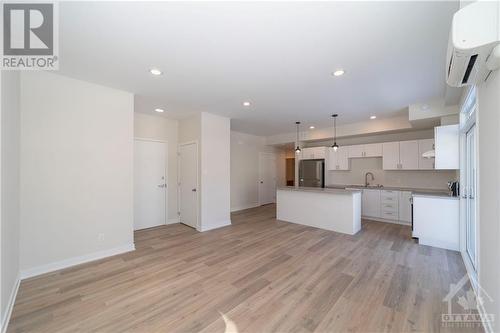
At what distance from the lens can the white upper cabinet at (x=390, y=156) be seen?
17.7 ft

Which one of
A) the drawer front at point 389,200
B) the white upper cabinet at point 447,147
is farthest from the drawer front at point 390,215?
the white upper cabinet at point 447,147

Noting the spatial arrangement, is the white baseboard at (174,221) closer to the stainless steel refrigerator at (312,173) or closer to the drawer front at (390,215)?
the stainless steel refrigerator at (312,173)

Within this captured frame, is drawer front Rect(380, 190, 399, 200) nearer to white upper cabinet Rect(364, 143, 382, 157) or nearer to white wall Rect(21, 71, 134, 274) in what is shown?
white upper cabinet Rect(364, 143, 382, 157)

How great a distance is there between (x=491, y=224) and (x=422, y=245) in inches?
106

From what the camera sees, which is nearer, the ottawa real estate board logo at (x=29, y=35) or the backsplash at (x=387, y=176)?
the ottawa real estate board logo at (x=29, y=35)

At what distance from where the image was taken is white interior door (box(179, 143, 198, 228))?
15.9ft

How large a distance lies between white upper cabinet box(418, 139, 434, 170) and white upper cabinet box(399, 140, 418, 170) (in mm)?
79

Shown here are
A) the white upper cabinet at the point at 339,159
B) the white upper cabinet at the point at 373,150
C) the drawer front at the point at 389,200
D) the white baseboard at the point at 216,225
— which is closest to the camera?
the white baseboard at the point at 216,225

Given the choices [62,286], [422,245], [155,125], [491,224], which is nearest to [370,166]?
[422,245]

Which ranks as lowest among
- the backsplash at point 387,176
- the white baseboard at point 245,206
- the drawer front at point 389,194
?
the white baseboard at point 245,206

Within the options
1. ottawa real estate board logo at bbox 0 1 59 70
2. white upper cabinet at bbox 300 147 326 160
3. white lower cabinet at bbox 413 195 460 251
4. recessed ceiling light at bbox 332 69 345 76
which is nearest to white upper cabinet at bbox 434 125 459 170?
white lower cabinet at bbox 413 195 460 251

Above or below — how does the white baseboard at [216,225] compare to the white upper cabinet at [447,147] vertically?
below

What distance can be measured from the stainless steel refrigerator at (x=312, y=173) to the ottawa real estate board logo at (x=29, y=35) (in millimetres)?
6534

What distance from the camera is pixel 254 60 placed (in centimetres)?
245
